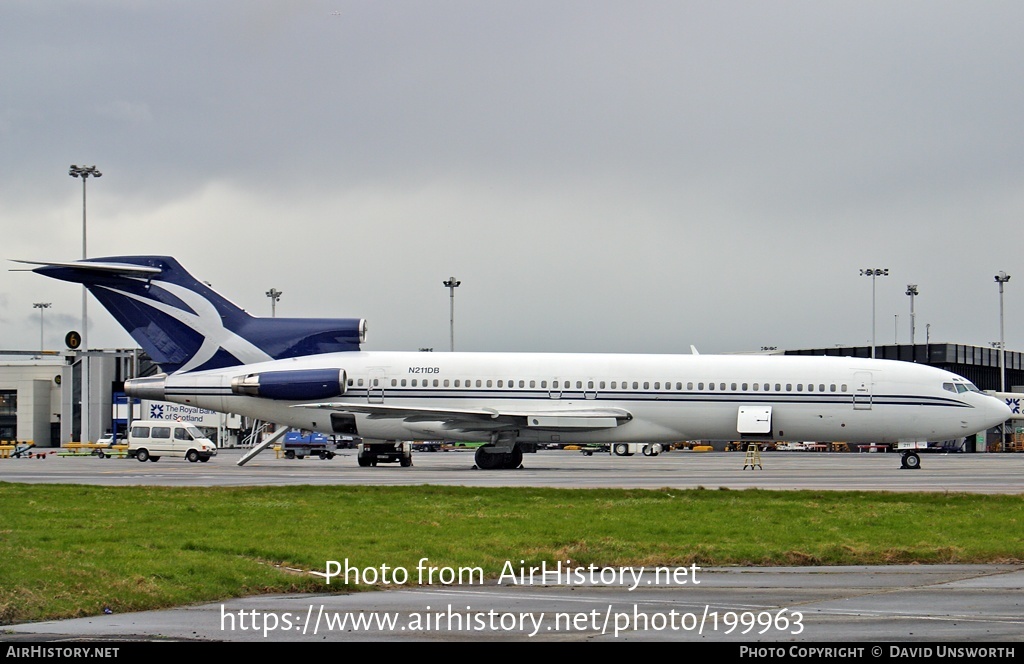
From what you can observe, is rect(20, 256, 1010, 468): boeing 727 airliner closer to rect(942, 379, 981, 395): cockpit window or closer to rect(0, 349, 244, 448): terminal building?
rect(942, 379, 981, 395): cockpit window

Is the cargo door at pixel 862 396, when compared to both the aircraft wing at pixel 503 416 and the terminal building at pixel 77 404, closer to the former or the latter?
the aircraft wing at pixel 503 416

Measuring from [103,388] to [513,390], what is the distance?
62.5 meters

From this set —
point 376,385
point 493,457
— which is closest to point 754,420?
point 493,457

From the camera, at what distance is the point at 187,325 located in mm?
45875

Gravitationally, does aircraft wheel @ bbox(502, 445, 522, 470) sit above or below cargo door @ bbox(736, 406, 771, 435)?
below

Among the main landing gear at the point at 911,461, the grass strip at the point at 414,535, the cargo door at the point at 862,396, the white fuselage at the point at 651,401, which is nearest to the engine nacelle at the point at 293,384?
the white fuselage at the point at 651,401

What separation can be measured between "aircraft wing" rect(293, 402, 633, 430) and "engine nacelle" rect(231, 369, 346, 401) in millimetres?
824

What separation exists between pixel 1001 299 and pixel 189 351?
7855cm

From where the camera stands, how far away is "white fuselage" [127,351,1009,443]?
43.9 meters

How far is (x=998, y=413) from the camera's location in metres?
44.6

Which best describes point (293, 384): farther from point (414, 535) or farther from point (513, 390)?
point (414, 535)

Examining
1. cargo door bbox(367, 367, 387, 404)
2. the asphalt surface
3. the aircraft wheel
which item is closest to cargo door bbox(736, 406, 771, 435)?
the aircraft wheel

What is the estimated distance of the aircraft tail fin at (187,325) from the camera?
1807 inches

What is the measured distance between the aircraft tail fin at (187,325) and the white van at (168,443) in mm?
11467
